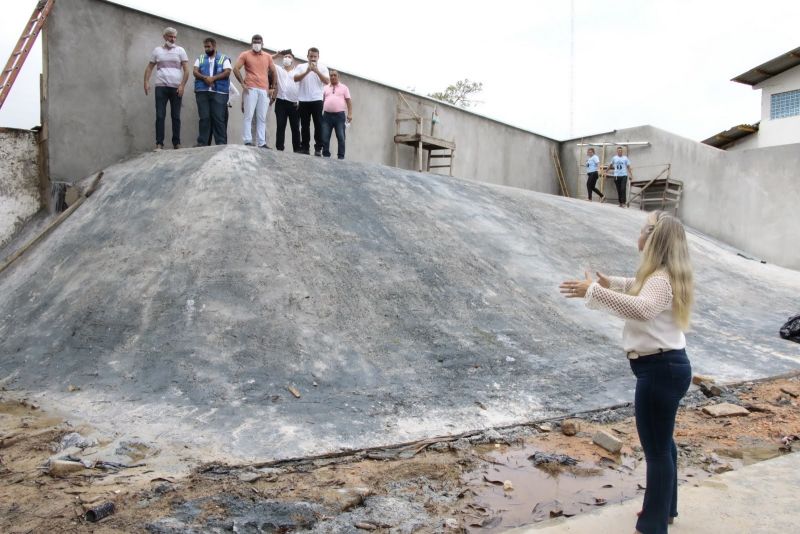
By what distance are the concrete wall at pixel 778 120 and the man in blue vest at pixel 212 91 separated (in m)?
17.9

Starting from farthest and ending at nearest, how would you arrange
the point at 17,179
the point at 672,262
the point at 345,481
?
the point at 17,179
the point at 345,481
the point at 672,262

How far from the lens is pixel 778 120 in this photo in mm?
19641

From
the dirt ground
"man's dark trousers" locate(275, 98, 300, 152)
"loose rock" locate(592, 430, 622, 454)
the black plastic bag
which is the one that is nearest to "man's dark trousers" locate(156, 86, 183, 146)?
"man's dark trousers" locate(275, 98, 300, 152)

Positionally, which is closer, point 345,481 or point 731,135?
point 345,481

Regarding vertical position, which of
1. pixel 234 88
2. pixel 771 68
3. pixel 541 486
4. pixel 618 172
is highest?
pixel 771 68

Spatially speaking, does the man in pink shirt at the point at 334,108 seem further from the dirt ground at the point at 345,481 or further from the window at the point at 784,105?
the window at the point at 784,105

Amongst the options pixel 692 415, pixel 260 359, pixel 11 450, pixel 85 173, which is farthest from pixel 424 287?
pixel 85 173

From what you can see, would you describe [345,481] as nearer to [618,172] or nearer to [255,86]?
[255,86]

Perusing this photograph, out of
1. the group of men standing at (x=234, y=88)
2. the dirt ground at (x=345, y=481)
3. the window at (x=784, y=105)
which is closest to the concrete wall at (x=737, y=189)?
the window at (x=784, y=105)

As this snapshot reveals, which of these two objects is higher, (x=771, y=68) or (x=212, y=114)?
(x=771, y=68)

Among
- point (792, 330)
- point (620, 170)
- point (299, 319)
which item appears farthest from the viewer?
point (620, 170)

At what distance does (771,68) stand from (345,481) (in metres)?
20.9

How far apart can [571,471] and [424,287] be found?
2774mm

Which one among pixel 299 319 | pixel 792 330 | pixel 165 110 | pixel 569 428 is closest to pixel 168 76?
pixel 165 110
